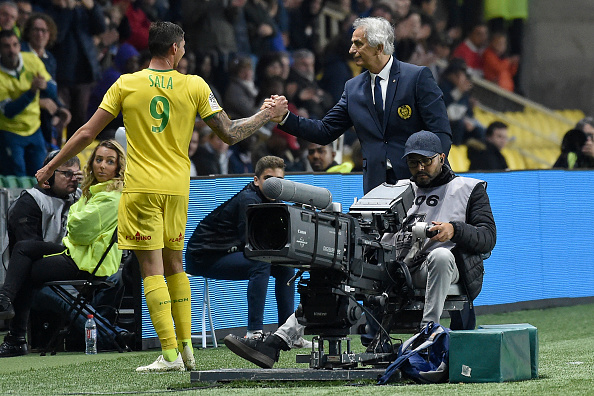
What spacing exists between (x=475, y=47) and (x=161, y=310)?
12.3 metres

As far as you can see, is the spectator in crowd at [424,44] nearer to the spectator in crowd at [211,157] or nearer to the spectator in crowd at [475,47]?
the spectator in crowd at [475,47]

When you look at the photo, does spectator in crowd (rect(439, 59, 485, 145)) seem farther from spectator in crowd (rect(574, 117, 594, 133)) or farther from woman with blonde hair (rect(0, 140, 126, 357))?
woman with blonde hair (rect(0, 140, 126, 357))

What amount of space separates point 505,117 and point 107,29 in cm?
805

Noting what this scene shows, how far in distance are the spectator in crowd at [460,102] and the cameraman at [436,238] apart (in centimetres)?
987

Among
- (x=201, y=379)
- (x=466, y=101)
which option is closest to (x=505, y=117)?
(x=466, y=101)

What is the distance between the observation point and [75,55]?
35.1ft

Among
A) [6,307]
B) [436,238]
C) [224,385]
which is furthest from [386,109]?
[6,307]

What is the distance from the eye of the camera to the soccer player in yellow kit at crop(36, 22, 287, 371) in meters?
5.64

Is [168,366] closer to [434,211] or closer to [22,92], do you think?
[434,211]

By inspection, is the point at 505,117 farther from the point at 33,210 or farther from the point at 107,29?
the point at 33,210

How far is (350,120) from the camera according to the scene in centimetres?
621

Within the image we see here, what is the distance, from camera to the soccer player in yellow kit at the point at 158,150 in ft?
18.5

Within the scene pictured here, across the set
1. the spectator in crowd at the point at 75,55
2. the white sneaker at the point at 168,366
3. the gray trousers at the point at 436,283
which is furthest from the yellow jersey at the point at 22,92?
the gray trousers at the point at 436,283

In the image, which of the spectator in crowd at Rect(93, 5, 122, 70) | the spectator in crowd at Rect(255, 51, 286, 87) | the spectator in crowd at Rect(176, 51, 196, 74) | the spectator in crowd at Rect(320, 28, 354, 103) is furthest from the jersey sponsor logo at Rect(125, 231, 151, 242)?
the spectator in crowd at Rect(320, 28, 354, 103)
